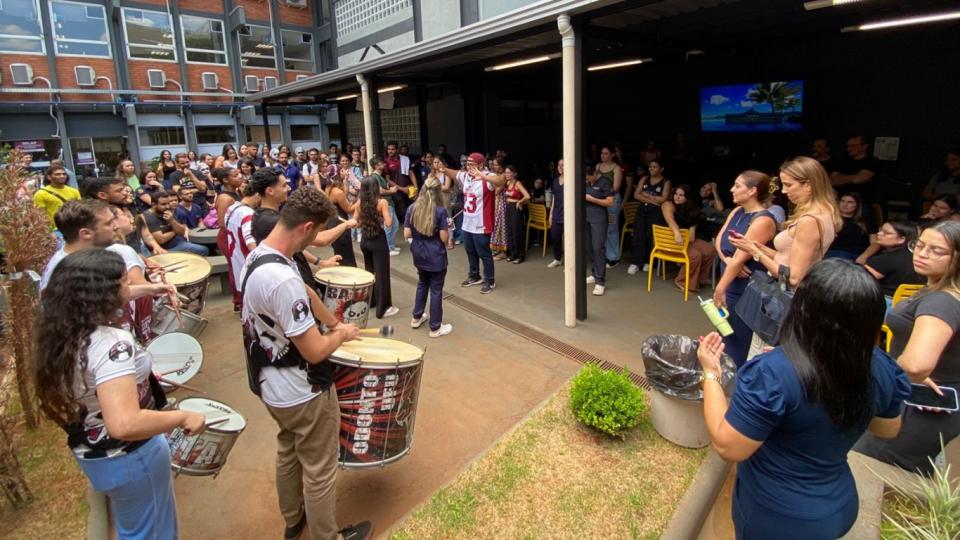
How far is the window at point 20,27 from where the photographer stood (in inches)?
585

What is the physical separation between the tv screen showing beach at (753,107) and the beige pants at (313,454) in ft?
27.9

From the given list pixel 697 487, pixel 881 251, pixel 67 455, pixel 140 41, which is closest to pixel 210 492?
pixel 67 455

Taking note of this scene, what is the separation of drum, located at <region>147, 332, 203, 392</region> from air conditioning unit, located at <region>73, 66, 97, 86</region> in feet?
58.3

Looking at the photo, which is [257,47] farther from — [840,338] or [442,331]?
[840,338]

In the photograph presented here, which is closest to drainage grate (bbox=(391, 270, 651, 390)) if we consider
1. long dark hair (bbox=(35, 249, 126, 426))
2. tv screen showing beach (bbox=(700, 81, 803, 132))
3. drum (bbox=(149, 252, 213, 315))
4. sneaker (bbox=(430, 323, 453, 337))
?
sneaker (bbox=(430, 323, 453, 337))

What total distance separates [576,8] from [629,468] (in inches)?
144

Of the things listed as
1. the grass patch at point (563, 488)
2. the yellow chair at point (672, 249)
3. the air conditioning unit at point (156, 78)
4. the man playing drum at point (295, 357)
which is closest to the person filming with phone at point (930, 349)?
the grass patch at point (563, 488)

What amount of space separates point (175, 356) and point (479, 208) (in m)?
3.82

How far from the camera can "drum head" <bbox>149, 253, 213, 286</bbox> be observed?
4453 millimetres

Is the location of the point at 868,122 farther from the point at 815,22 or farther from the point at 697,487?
the point at 697,487

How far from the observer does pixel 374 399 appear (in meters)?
2.50

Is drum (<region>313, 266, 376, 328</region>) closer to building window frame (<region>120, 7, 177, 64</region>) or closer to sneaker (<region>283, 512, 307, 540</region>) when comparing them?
sneaker (<region>283, 512, 307, 540</region>)

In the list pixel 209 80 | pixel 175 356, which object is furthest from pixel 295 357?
pixel 209 80

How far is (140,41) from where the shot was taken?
56.6 feet
